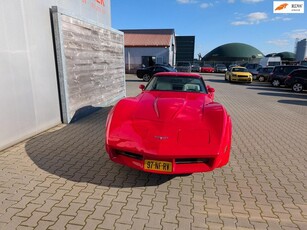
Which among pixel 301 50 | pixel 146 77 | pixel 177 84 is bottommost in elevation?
pixel 146 77

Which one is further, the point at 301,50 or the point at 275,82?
the point at 301,50

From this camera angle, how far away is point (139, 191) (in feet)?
10.5

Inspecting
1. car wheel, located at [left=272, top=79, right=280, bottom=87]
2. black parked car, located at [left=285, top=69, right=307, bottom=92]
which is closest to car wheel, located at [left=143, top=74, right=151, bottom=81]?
car wheel, located at [left=272, top=79, right=280, bottom=87]

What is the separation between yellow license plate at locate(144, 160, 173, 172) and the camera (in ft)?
9.67

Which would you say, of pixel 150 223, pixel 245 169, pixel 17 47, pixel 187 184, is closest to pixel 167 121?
pixel 187 184

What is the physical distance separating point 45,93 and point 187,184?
163 inches

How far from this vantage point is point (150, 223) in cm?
258

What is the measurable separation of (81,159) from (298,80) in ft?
52.0

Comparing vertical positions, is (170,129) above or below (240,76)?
above

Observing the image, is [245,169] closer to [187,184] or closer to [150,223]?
[187,184]

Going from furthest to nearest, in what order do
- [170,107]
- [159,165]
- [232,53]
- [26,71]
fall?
[232,53] < [26,71] < [170,107] < [159,165]

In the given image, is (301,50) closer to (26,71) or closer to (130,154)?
(26,71)

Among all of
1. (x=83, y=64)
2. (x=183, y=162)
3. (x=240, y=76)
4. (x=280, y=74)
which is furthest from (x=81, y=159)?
(x=240, y=76)

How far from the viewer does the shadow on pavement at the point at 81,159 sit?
3.50 metres
